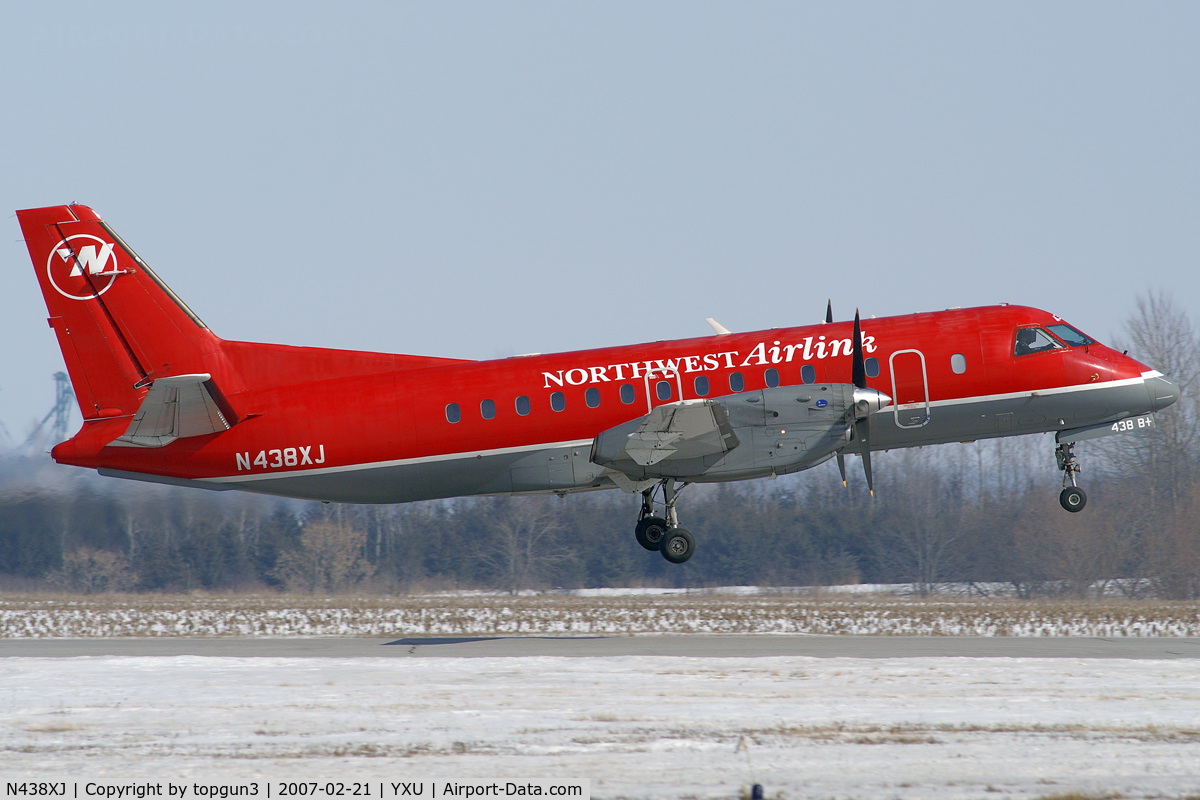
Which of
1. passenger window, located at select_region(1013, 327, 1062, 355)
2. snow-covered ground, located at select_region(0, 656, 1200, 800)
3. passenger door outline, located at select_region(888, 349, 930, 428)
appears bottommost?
snow-covered ground, located at select_region(0, 656, 1200, 800)

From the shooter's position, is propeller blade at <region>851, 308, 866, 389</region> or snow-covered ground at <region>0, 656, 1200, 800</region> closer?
snow-covered ground at <region>0, 656, 1200, 800</region>

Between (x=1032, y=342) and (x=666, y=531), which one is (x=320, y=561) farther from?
(x=1032, y=342)

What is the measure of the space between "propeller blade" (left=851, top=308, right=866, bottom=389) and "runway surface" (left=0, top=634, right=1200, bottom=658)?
17.7 ft

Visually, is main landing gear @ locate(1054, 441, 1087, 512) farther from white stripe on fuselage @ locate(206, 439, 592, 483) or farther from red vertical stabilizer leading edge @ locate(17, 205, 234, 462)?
red vertical stabilizer leading edge @ locate(17, 205, 234, 462)

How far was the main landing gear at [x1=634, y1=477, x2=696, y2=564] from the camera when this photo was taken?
21562 mm

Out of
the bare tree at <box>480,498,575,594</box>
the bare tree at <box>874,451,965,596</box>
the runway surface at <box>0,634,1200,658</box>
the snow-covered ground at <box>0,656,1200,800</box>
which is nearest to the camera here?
the snow-covered ground at <box>0,656,1200,800</box>

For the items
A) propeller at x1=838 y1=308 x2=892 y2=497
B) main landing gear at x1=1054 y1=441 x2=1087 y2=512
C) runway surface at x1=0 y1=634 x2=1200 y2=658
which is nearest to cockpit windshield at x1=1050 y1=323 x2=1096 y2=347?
main landing gear at x1=1054 y1=441 x2=1087 y2=512

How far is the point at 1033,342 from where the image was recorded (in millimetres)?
21828

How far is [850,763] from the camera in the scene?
42.4ft

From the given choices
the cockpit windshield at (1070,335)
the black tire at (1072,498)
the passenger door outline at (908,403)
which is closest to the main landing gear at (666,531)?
the passenger door outline at (908,403)

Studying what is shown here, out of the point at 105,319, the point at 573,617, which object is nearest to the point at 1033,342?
the point at 573,617

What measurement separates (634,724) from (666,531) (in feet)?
24.2

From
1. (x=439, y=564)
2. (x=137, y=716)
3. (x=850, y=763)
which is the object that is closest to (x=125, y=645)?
(x=137, y=716)

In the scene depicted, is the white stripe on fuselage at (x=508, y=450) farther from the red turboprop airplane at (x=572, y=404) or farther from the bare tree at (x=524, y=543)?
the bare tree at (x=524, y=543)
